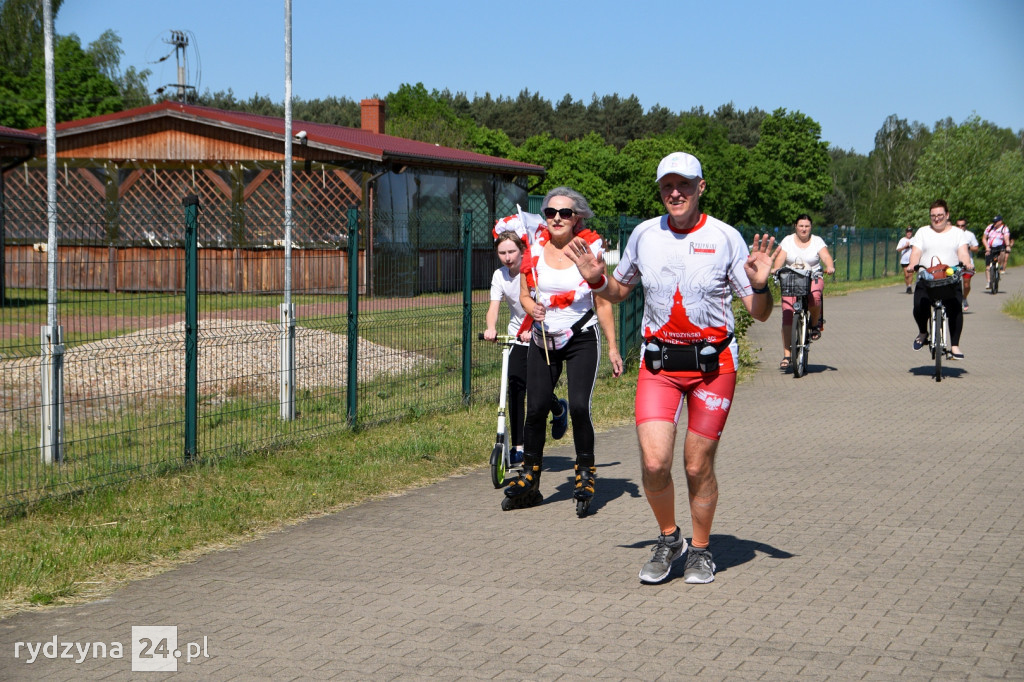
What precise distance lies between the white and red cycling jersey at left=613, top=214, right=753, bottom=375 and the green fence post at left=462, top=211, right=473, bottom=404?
19.9 ft

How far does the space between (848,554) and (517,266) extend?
132 inches

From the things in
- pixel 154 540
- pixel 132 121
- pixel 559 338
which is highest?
pixel 132 121

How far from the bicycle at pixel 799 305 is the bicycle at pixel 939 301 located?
1.37 metres

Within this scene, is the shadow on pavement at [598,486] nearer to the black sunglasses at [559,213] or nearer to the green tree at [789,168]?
the black sunglasses at [559,213]

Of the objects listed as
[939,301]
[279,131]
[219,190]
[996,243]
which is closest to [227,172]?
[219,190]

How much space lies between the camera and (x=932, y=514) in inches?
299

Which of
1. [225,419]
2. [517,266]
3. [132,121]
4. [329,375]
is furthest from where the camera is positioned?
[132,121]

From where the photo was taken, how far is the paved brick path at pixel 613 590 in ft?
15.8

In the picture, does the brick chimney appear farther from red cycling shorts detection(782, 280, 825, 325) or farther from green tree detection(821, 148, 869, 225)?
green tree detection(821, 148, 869, 225)

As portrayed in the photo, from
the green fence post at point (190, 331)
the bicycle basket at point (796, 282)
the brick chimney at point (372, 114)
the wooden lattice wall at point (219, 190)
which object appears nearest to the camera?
the green fence post at point (190, 331)

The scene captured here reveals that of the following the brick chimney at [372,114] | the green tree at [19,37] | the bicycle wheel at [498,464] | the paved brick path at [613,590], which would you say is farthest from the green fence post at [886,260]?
the green tree at [19,37]

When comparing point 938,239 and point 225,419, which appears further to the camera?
point 938,239

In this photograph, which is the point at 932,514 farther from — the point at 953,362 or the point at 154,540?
the point at 953,362

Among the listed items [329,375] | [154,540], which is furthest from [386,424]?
[154,540]
